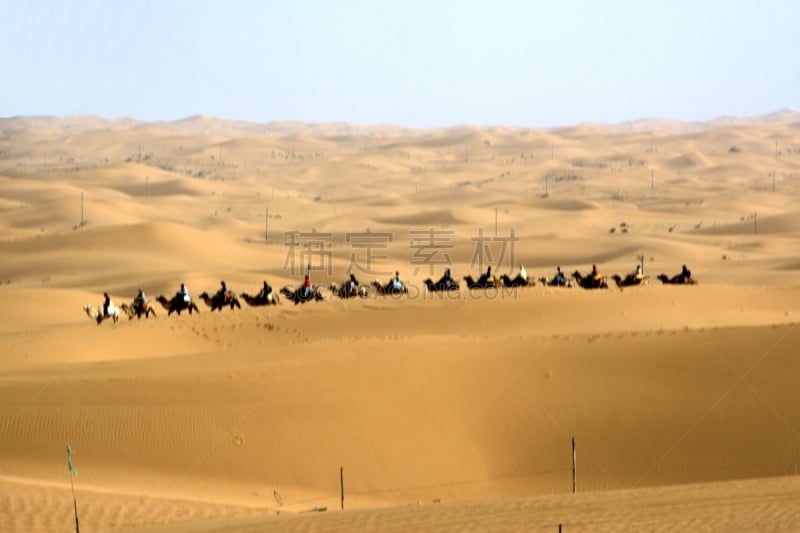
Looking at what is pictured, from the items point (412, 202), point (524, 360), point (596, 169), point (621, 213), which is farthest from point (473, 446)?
point (596, 169)

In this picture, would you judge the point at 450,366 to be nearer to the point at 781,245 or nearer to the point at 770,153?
the point at 781,245

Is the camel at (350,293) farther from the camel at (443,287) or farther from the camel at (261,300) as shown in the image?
the camel at (261,300)

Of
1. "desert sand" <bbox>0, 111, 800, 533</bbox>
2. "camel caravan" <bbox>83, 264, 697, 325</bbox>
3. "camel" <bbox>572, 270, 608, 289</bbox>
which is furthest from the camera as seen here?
"camel" <bbox>572, 270, 608, 289</bbox>

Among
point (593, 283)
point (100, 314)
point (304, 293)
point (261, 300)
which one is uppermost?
point (593, 283)

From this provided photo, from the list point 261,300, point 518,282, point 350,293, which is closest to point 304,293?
point 261,300

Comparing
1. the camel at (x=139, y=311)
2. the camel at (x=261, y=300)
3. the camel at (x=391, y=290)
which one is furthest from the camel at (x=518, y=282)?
the camel at (x=139, y=311)

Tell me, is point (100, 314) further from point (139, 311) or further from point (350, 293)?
point (350, 293)

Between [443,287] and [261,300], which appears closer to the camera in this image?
[261,300]

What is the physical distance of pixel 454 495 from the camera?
615 inches

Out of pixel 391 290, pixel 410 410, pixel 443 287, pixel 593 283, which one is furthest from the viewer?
pixel 593 283

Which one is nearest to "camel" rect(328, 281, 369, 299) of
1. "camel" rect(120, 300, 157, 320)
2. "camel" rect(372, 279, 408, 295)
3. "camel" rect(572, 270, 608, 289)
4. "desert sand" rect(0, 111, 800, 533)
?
"camel" rect(372, 279, 408, 295)

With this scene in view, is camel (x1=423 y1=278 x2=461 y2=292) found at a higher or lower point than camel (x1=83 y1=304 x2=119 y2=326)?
higher

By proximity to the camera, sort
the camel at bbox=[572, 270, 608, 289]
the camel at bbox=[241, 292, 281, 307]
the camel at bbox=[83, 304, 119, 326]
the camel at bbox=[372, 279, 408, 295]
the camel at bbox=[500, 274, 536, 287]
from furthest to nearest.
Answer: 1. the camel at bbox=[572, 270, 608, 289]
2. the camel at bbox=[372, 279, 408, 295]
3. the camel at bbox=[500, 274, 536, 287]
4. the camel at bbox=[241, 292, 281, 307]
5. the camel at bbox=[83, 304, 119, 326]

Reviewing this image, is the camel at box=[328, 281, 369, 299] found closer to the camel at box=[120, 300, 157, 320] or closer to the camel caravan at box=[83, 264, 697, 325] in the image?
the camel caravan at box=[83, 264, 697, 325]
